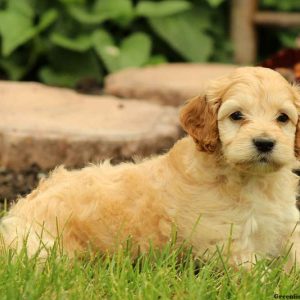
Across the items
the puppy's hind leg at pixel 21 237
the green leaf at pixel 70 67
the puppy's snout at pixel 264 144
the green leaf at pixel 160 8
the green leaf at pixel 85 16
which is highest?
the green leaf at pixel 160 8

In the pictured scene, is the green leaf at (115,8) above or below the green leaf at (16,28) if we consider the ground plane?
above

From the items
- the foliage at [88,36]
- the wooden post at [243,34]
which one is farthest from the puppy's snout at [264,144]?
the wooden post at [243,34]

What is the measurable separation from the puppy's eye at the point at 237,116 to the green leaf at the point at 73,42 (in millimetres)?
6306

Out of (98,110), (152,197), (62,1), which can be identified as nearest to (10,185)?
(98,110)

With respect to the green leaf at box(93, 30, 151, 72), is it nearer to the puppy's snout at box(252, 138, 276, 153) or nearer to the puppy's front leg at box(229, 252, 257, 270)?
the puppy's front leg at box(229, 252, 257, 270)

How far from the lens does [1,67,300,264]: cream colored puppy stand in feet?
16.4

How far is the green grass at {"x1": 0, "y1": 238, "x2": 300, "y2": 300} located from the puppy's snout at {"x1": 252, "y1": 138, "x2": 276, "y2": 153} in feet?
1.94

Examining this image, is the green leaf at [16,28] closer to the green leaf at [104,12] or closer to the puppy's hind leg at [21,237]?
the green leaf at [104,12]

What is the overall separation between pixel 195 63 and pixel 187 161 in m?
6.48

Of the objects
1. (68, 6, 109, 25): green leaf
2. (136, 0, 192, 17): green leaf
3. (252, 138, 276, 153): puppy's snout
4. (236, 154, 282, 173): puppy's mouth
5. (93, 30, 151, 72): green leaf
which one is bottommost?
(93, 30, 151, 72): green leaf

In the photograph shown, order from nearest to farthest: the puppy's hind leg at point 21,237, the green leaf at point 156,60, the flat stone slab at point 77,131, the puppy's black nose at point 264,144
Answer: the puppy's black nose at point 264,144 → the puppy's hind leg at point 21,237 → the flat stone slab at point 77,131 → the green leaf at point 156,60

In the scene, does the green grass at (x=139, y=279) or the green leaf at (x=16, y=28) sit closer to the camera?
the green grass at (x=139, y=279)

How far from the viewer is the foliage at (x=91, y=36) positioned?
11.3 m

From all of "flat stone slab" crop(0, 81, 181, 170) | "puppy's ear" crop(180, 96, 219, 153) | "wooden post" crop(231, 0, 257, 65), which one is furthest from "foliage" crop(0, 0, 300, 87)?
"puppy's ear" crop(180, 96, 219, 153)
